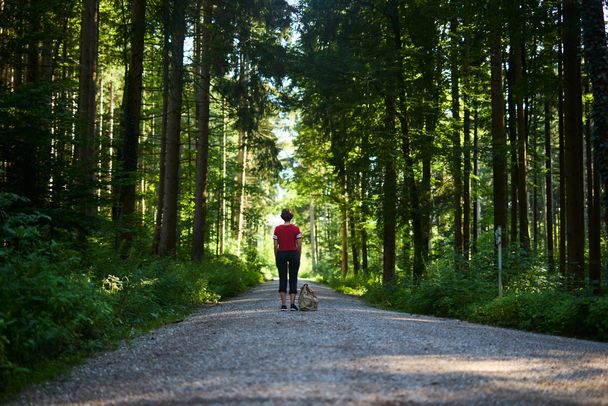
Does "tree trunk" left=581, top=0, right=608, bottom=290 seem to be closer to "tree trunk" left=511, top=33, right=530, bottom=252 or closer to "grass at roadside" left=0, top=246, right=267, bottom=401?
"grass at roadside" left=0, top=246, right=267, bottom=401

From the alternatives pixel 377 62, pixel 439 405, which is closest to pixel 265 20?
pixel 377 62

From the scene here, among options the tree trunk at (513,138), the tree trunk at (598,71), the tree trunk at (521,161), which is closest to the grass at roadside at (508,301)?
the tree trunk at (598,71)

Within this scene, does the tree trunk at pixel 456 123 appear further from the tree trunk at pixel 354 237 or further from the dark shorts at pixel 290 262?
the tree trunk at pixel 354 237

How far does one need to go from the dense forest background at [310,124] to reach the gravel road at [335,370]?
0.88 metres

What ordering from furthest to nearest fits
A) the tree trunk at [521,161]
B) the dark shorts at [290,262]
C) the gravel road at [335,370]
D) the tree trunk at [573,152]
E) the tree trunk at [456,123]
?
the tree trunk at [521,161] < the tree trunk at [456,123] < the tree trunk at [573,152] < the dark shorts at [290,262] < the gravel road at [335,370]

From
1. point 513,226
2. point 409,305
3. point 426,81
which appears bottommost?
point 409,305

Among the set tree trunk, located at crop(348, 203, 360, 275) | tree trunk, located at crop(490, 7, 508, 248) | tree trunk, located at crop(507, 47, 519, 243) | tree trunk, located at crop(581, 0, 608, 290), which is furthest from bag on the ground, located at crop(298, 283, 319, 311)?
tree trunk, located at crop(348, 203, 360, 275)

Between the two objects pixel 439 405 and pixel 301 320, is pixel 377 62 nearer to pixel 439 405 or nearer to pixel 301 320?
pixel 301 320

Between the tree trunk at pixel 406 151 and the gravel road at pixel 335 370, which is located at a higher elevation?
the tree trunk at pixel 406 151

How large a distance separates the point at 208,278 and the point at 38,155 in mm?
8737

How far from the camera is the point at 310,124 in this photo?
2353 centimetres

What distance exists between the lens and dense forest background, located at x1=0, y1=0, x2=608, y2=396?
9.37 meters

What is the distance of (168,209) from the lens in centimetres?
1900

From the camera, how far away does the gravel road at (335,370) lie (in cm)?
454
